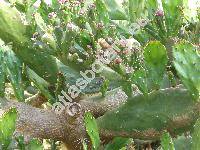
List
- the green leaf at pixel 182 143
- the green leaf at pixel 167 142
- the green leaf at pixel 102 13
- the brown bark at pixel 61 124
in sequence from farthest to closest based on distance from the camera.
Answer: the green leaf at pixel 102 13, the brown bark at pixel 61 124, the green leaf at pixel 182 143, the green leaf at pixel 167 142

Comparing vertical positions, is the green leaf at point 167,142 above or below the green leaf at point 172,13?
below

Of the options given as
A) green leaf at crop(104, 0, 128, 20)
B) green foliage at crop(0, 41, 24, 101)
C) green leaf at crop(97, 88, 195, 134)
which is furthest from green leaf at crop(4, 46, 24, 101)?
green leaf at crop(104, 0, 128, 20)

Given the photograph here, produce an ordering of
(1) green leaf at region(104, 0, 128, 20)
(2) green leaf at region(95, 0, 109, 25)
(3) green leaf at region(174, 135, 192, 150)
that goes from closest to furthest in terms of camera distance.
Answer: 1. (3) green leaf at region(174, 135, 192, 150)
2. (2) green leaf at region(95, 0, 109, 25)
3. (1) green leaf at region(104, 0, 128, 20)

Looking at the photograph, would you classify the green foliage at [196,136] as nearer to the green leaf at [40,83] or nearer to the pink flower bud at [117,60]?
the pink flower bud at [117,60]

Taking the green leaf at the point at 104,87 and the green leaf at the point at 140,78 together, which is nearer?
the green leaf at the point at 140,78

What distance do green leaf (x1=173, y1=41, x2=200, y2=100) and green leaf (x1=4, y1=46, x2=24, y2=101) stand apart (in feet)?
2.68

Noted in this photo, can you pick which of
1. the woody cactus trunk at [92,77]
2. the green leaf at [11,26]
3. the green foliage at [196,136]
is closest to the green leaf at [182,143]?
the woody cactus trunk at [92,77]

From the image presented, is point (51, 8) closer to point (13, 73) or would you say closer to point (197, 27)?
point (13, 73)

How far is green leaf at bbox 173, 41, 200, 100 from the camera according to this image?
179cm

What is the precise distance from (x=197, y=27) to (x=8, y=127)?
1.29m

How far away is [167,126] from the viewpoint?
2010 millimetres

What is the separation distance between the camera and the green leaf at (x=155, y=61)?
1.84 metres

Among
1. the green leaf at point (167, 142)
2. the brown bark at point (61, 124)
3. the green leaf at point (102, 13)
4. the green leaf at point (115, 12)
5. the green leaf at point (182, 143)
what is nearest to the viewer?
the green leaf at point (167, 142)

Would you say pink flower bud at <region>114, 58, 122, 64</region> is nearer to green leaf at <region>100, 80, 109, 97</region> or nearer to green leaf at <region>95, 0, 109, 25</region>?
green leaf at <region>100, 80, 109, 97</region>
